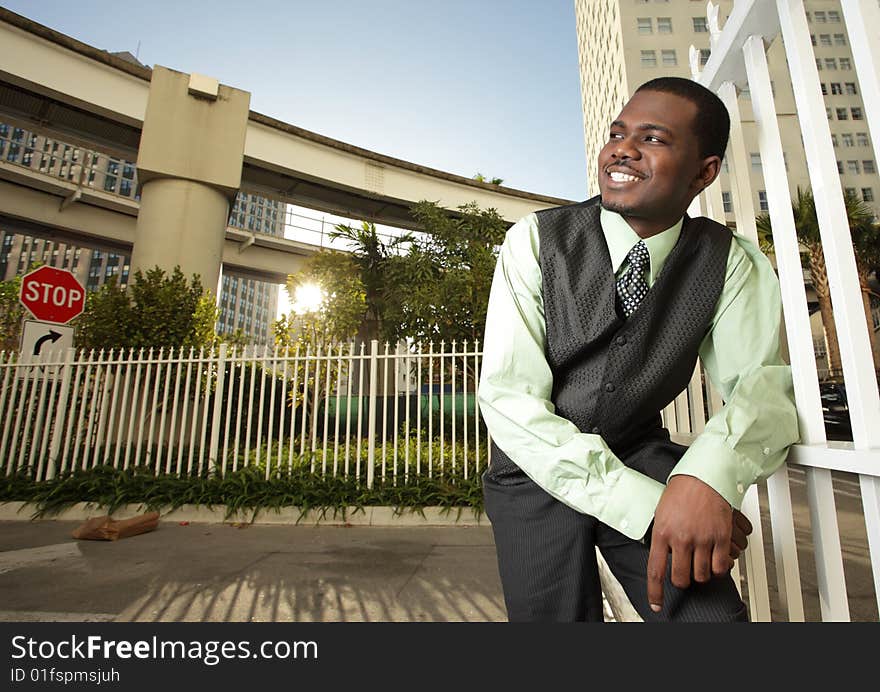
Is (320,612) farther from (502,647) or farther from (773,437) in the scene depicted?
(773,437)

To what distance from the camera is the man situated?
3.06 feet

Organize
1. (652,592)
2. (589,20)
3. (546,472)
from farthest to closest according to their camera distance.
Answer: (589,20), (546,472), (652,592)

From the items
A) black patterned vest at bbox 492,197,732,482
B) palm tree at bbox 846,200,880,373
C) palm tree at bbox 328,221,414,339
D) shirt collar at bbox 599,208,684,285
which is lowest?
black patterned vest at bbox 492,197,732,482

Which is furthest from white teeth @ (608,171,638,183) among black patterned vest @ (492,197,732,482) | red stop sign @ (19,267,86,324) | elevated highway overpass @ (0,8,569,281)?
elevated highway overpass @ (0,8,569,281)

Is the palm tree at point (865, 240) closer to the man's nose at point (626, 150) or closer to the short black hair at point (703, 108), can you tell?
the short black hair at point (703, 108)

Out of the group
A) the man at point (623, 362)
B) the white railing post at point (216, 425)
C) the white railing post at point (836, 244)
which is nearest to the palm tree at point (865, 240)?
the white railing post at point (836, 244)

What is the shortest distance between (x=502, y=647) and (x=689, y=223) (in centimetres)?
109

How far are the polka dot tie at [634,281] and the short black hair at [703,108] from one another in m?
0.28

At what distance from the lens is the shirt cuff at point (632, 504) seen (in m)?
0.87

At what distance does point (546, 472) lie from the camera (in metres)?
0.96

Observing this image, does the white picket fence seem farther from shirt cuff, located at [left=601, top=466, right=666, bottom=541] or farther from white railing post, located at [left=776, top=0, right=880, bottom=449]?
shirt cuff, located at [left=601, top=466, right=666, bottom=541]

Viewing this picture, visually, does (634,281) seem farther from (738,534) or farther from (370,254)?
(370,254)

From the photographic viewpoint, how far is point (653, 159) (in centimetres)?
107

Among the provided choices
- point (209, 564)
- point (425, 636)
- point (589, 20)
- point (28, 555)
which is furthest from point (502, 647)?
point (589, 20)
